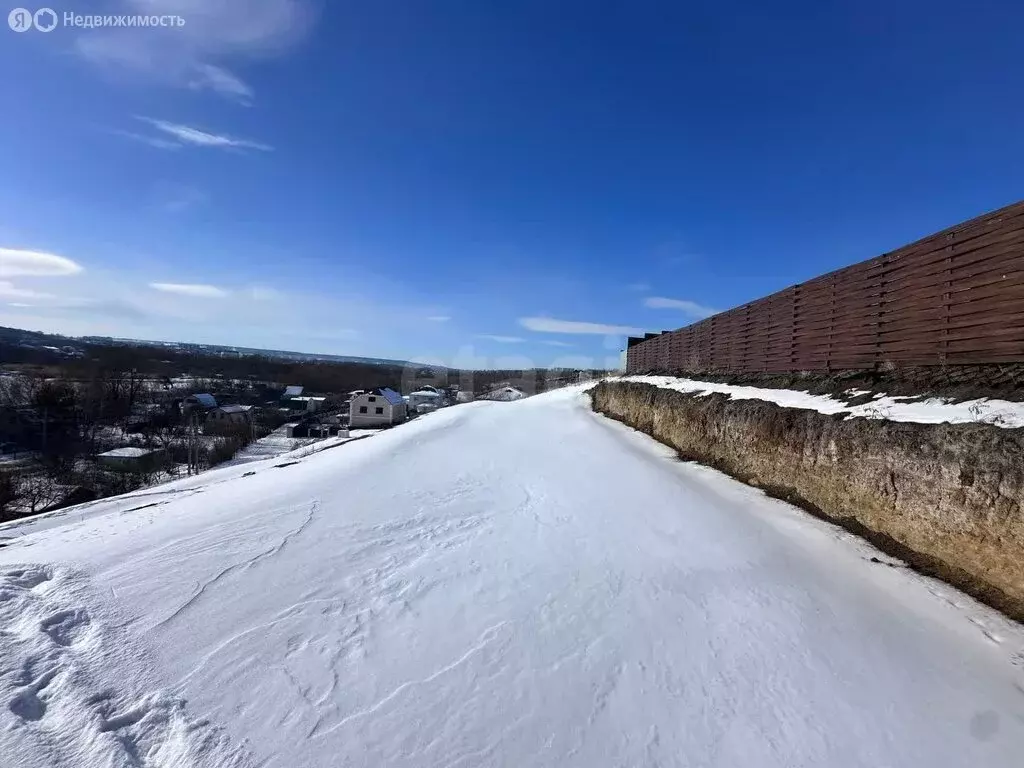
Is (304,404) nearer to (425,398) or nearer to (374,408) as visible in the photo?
(425,398)

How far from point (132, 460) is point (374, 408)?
17.0 metres

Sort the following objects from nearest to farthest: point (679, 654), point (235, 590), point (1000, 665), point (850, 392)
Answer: point (1000, 665) < point (679, 654) < point (235, 590) < point (850, 392)

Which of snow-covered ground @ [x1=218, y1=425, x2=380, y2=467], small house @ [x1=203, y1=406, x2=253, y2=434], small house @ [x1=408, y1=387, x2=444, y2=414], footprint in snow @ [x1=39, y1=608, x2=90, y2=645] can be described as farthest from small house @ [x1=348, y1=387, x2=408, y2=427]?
footprint in snow @ [x1=39, y1=608, x2=90, y2=645]

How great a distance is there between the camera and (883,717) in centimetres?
271

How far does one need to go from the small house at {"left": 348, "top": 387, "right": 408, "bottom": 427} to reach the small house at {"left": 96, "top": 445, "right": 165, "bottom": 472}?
13.8 m

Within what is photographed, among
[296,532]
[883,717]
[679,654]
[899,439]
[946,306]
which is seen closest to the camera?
[883,717]

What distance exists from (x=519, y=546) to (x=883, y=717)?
10.4ft

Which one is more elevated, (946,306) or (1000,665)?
(946,306)

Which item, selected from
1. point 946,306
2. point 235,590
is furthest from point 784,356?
point 235,590

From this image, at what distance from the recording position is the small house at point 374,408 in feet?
136

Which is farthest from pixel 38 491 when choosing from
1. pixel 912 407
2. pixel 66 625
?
pixel 912 407

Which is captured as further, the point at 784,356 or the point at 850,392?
the point at 784,356

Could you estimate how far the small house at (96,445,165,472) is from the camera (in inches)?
1260

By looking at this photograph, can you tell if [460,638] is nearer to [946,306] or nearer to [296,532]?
[296,532]
